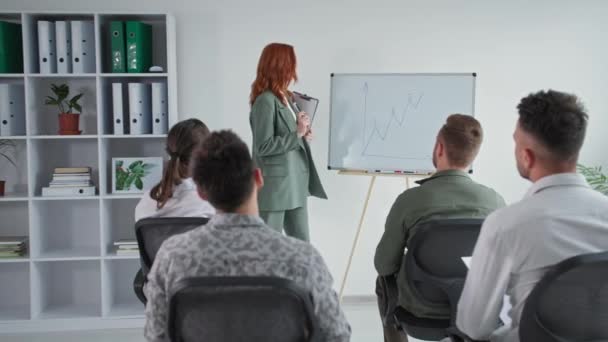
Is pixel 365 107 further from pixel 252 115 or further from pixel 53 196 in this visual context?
pixel 53 196

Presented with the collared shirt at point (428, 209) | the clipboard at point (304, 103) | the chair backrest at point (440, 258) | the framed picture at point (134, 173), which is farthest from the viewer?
the framed picture at point (134, 173)

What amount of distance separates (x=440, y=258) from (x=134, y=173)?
223cm

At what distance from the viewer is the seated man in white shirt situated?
133cm

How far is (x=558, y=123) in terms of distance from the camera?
1.42 metres

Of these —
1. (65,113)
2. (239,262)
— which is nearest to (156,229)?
(239,262)

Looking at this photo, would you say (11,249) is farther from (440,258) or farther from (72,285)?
(440,258)

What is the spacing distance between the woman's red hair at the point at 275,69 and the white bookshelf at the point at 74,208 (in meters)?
0.67

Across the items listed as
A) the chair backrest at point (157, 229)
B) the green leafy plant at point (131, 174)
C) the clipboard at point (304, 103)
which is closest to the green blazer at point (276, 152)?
the clipboard at point (304, 103)

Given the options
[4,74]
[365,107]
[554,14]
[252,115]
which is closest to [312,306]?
[252,115]

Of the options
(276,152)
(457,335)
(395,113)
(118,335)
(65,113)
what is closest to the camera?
(457,335)

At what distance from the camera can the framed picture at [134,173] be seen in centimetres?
355

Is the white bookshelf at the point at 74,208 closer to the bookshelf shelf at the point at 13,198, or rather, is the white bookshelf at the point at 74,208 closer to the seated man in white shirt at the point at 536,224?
the bookshelf shelf at the point at 13,198

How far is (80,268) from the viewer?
3.86m

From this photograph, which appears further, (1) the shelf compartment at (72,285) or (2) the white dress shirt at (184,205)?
(1) the shelf compartment at (72,285)
